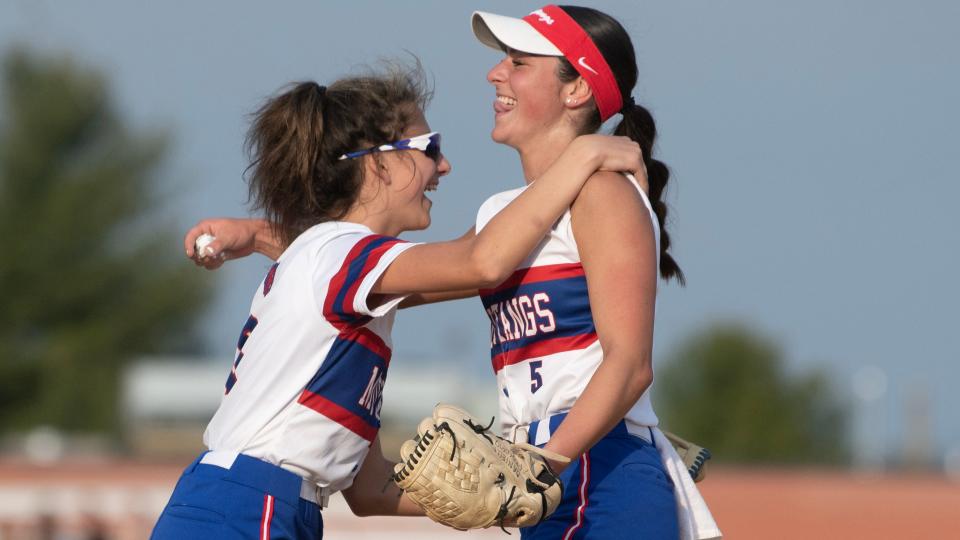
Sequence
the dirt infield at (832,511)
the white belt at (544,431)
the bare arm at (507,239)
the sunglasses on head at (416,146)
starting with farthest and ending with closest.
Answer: the dirt infield at (832,511) < the sunglasses on head at (416,146) < the white belt at (544,431) < the bare arm at (507,239)

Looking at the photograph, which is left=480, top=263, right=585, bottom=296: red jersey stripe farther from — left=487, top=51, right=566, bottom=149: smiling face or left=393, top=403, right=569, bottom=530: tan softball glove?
left=393, top=403, right=569, bottom=530: tan softball glove

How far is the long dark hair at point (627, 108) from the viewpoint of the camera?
12.9ft

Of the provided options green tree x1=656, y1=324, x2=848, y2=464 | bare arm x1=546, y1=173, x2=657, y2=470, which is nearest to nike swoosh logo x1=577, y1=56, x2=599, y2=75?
bare arm x1=546, y1=173, x2=657, y2=470

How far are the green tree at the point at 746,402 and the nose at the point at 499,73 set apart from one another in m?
46.7

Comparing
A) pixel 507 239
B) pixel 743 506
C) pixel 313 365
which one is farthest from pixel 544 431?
pixel 743 506

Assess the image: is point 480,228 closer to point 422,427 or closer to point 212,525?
point 422,427

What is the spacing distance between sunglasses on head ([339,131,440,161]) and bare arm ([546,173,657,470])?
0.76 metres

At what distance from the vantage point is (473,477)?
3.24 meters

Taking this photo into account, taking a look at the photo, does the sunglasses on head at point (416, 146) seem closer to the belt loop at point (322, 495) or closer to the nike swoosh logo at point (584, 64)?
the nike swoosh logo at point (584, 64)

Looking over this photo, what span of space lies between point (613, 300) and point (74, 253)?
43864 mm

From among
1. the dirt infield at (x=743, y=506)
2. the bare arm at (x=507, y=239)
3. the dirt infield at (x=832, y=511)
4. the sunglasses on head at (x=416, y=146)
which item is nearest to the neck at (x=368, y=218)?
the sunglasses on head at (x=416, y=146)

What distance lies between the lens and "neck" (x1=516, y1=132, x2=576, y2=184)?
3990mm

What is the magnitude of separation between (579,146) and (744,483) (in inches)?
505

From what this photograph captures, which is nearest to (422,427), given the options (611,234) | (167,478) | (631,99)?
(611,234)
